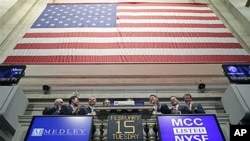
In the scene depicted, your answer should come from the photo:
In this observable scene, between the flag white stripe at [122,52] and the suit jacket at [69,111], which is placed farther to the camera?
the flag white stripe at [122,52]

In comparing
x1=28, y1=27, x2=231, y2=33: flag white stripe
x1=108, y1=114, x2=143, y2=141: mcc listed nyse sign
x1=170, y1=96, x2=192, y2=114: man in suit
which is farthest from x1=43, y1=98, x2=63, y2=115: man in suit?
x1=28, y1=27, x2=231, y2=33: flag white stripe

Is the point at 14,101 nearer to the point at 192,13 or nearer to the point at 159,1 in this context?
the point at 192,13

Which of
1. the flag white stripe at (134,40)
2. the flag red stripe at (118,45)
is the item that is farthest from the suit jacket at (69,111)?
the flag white stripe at (134,40)

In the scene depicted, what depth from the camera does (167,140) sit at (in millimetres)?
5645

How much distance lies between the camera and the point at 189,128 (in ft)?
19.5

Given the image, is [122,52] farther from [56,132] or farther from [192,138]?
[192,138]

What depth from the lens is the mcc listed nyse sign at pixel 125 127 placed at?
5.73 meters

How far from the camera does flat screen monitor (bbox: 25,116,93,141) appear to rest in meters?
5.78

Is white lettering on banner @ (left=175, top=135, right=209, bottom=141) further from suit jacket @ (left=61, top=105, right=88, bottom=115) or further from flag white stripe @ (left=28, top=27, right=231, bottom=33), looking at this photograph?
flag white stripe @ (left=28, top=27, right=231, bottom=33)

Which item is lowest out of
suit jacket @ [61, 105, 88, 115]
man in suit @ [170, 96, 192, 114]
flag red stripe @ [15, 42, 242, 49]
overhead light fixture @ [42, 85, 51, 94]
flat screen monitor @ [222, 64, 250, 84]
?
suit jacket @ [61, 105, 88, 115]

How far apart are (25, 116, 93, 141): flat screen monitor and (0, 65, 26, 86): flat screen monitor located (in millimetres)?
2206

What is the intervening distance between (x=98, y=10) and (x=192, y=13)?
388cm

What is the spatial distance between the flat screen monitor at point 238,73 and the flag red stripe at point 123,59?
1.31 metres

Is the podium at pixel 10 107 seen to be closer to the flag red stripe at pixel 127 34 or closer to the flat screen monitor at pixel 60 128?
the flat screen monitor at pixel 60 128
